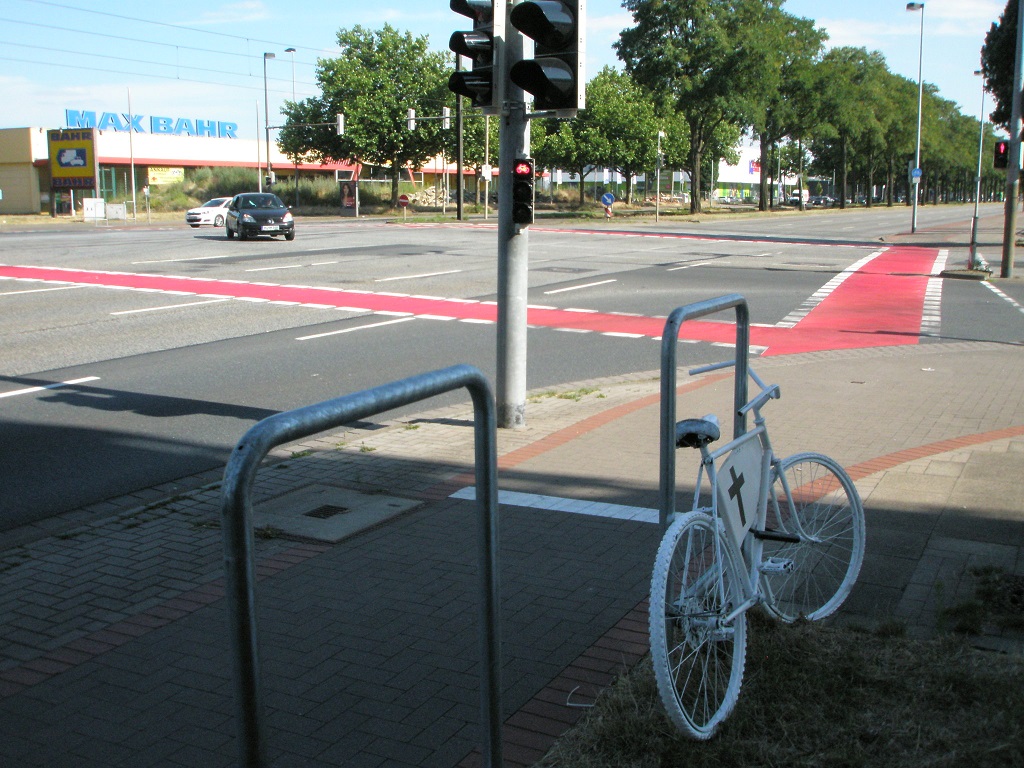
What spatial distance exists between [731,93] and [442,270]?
47.2 m

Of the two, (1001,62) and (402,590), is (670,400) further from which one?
(1001,62)

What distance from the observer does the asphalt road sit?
27.1ft

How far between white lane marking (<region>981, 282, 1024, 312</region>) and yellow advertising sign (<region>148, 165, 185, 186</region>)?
6398 centimetres

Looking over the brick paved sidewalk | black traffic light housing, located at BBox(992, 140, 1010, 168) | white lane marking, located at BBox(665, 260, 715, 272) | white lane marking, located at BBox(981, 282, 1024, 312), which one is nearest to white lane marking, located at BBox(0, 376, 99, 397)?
the brick paved sidewalk

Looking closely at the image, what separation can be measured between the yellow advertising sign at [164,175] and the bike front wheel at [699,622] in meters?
76.5

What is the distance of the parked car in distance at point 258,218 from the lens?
107ft

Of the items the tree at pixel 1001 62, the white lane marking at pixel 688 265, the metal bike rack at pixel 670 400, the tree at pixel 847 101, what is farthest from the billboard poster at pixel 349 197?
the metal bike rack at pixel 670 400

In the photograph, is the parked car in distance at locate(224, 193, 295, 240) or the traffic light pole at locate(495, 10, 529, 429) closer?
the traffic light pole at locate(495, 10, 529, 429)

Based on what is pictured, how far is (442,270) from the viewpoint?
23.9 m

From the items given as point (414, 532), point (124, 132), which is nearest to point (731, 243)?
point (414, 532)

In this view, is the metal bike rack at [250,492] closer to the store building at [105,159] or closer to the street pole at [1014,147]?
the street pole at [1014,147]

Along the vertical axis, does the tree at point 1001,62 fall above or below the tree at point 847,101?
below

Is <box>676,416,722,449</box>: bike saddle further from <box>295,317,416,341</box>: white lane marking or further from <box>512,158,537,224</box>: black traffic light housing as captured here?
<box>295,317,416,341</box>: white lane marking

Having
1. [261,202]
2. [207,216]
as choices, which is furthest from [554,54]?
[207,216]
